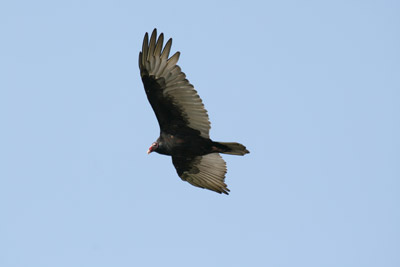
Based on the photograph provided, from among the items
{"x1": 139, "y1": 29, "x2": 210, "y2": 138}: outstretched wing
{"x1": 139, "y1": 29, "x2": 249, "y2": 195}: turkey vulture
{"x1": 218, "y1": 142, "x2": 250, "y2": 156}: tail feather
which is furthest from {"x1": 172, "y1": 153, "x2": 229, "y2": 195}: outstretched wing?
{"x1": 139, "y1": 29, "x2": 210, "y2": 138}: outstretched wing

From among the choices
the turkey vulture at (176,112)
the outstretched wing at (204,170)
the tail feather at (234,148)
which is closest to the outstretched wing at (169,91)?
the turkey vulture at (176,112)

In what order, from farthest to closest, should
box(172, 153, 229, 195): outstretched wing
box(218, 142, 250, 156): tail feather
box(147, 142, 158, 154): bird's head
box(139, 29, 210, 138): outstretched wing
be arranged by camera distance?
box(172, 153, 229, 195): outstretched wing, box(147, 142, 158, 154): bird's head, box(218, 142, 250, 156): tail feather, box(139, 29, 210, 138): outstretched wing

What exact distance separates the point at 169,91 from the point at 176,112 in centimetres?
50

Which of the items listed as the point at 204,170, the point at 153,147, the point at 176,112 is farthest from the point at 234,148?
the point at 153,147

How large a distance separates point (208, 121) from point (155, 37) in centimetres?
196

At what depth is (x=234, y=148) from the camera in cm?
1310

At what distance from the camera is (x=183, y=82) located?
1267 cm

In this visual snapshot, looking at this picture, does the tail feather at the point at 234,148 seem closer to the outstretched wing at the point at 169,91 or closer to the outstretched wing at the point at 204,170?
the outstretched wing at the point at 169,91

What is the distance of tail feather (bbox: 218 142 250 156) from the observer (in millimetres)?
13031

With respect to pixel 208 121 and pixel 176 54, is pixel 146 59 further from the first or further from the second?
pixel 208 121

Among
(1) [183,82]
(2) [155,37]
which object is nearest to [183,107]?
(1) [183,82]

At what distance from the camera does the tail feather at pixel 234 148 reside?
13031 mm

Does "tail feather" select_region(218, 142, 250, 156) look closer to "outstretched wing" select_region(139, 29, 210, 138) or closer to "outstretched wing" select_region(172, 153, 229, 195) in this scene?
"outstretched wing" select_region(139, 29, 210, 138)

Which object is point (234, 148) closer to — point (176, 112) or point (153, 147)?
point (176, 112)
